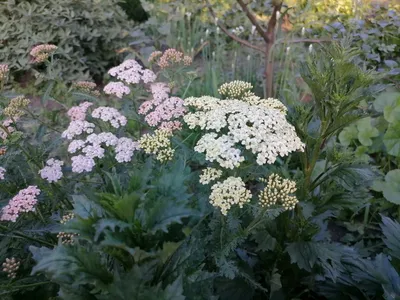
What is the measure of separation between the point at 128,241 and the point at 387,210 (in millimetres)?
1978

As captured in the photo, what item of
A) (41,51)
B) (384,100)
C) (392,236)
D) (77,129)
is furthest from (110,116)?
(384,100)

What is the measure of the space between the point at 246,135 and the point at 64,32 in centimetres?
333

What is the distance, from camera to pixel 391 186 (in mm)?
2400

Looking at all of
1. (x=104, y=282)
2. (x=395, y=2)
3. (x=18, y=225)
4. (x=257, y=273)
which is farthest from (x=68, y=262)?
(x=395, y=2)

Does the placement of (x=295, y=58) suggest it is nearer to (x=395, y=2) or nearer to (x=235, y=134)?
(x=395, y=2)

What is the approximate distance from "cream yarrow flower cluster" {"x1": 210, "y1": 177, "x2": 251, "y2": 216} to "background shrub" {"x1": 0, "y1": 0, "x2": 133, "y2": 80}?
122 inches

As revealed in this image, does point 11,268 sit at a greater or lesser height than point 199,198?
lesser

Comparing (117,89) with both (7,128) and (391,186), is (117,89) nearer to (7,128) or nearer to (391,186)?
(7,128)

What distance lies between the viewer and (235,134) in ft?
4.68

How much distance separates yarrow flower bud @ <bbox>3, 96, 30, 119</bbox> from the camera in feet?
5.98

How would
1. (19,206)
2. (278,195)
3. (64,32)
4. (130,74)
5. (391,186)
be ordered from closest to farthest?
1. (278,195)
2. (19,206)
3. (130,74)
4. (391,186)
5. (64,32)

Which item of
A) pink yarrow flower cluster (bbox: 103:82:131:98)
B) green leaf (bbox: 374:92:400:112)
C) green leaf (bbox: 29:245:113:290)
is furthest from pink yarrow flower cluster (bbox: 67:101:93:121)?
green leaf (bbox: 374:92:400:112)

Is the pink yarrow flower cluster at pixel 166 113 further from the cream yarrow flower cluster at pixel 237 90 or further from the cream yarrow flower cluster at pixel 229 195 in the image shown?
the cream yarrow flower cluster at pixel 229 195

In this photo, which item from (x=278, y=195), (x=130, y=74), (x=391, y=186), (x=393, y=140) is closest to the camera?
(x=278, y=195)
